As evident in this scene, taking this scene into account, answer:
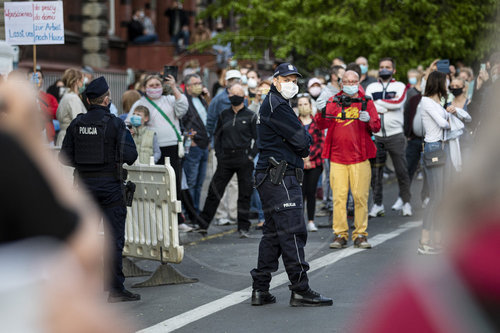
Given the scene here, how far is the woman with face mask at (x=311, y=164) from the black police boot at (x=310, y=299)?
4.48 meters

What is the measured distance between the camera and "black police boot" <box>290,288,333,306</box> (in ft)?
25.6

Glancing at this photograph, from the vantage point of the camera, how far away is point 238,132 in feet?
39.4

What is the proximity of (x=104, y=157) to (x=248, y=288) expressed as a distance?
176 cm

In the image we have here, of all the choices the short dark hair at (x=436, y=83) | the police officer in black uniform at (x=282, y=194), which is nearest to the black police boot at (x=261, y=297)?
the police officer in black uniform at (x=282, y=194)

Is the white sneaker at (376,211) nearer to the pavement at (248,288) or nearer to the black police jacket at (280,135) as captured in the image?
the pavement at (248,288)

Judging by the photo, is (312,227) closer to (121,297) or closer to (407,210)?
(407,210)

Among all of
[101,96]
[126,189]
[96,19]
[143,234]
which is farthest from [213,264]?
[96,19]

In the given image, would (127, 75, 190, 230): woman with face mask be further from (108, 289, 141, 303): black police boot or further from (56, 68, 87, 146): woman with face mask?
(108, 289, 141, 303): black police boot

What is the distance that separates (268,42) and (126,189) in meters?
16.1

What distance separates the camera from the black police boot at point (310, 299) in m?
7.80

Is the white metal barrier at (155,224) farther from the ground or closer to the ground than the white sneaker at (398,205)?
farther from the ground

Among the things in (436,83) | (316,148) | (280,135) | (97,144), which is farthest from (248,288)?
(316,148)

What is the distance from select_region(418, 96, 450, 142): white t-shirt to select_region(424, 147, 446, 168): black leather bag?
0.76 feet

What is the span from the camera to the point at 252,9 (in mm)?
23328
